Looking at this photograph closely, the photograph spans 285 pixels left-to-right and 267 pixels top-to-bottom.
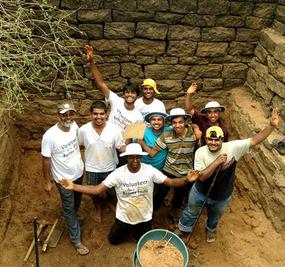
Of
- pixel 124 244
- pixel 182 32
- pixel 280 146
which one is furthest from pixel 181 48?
pixel 124 244

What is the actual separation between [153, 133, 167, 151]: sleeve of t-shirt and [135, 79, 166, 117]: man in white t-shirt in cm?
46

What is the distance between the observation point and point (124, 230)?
475 cm

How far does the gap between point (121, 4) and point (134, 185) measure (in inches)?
107

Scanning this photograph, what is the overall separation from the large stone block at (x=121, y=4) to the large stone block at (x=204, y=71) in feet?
4.48

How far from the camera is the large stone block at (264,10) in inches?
226

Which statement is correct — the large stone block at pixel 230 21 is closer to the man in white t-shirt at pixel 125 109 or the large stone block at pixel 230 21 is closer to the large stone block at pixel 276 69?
the large stone block at pixel 276 69

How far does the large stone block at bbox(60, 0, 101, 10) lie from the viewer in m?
5.37

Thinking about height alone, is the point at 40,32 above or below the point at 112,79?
above

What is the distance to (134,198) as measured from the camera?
172 inches

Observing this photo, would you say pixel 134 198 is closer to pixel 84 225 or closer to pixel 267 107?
pixel 84 225

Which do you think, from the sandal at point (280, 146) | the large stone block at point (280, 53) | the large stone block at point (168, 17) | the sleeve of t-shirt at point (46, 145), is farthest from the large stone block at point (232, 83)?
the sleeve of t-shirt at point (46, 145)

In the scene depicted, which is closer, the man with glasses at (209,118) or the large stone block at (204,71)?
the man with glasses at (209,118)

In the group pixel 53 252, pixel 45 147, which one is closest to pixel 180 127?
pixel 45 147

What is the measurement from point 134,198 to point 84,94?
7.83 feet
